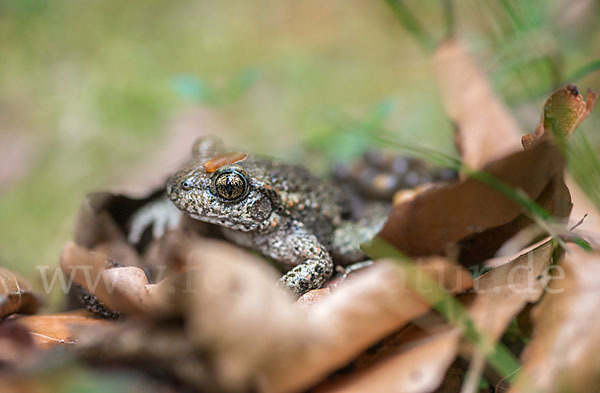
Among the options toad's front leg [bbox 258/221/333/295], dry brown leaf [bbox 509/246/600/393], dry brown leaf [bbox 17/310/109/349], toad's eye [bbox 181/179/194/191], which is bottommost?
dry brown leaf [bbox 509/246/600/393]

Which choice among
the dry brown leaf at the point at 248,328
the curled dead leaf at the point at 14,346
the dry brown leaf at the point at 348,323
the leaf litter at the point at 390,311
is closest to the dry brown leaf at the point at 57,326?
the leaf litter at the point at 390,311

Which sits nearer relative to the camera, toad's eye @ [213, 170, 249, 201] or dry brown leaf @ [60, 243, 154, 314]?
Answer: dry brown leaf @ [60, 243, 154, 314]

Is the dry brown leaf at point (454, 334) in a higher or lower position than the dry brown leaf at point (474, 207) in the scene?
lower

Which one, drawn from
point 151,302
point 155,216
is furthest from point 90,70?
point 151,302

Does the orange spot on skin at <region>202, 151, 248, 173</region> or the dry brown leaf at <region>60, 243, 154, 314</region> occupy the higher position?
the orange spot on skin at <region>202, 151, 248, 173</region>

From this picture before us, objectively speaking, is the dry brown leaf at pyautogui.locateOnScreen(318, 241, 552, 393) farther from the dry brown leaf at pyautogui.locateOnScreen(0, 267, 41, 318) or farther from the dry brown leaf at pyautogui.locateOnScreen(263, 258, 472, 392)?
the dry brown leaf at pyautogui.locateOnScreen(0, 267, 41, 318)

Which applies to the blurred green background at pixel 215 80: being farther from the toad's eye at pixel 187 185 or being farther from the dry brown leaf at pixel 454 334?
the dry brown leaf at pixel 454 334

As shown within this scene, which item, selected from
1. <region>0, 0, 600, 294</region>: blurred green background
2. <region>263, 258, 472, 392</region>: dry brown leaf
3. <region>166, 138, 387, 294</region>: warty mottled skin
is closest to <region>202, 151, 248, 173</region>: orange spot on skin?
<region>166, 138, 387, 294</region>: warty mottled skin
